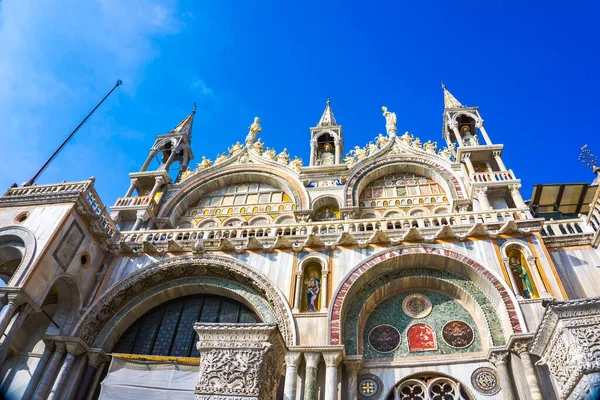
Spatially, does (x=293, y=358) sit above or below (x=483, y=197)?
below

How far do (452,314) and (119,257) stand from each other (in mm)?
9831

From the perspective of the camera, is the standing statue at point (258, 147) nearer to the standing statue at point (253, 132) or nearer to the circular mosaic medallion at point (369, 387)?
the standing statue at point (253, 132)

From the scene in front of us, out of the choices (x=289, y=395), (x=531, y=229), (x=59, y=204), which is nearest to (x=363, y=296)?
(x=289, y=395)

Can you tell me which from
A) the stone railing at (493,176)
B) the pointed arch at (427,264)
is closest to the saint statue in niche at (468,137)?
the stone railing at (493,176)

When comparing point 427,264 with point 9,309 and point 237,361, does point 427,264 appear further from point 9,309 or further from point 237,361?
point 9,309

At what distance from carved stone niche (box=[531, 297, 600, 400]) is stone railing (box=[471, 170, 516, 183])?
884 centimetres

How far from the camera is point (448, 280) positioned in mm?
12109

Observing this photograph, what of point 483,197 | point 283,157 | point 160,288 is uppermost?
point 283,157

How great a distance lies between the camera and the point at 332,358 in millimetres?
10359

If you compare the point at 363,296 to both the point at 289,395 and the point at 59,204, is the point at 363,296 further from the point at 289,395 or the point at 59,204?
the point at 59,204

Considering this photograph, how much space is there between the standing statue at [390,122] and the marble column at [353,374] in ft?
38.9

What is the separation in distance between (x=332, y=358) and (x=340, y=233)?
3802mm

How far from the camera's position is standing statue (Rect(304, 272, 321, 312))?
464 inches

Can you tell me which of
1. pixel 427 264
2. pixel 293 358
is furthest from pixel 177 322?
pixel 427 264
